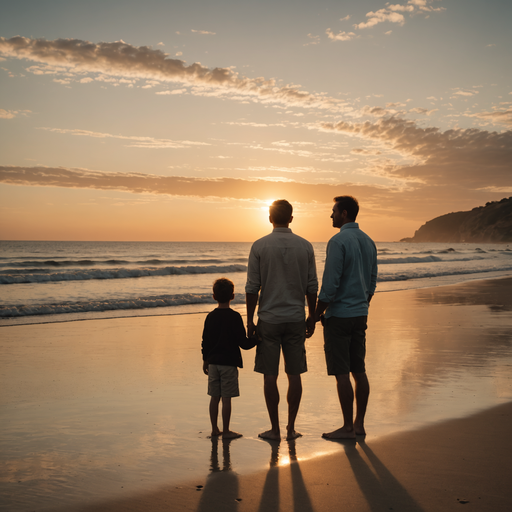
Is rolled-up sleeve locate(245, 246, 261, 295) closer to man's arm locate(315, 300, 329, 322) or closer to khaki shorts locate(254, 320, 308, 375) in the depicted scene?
khaki shorts locate(254, 320, 308, 375)

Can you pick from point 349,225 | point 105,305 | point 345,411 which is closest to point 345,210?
point 349,225

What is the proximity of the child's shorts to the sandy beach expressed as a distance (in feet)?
1.25

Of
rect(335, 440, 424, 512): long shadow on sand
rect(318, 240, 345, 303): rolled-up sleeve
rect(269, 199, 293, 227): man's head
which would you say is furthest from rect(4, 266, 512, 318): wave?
rect(335, 440, 424, 512): long shadow on sand

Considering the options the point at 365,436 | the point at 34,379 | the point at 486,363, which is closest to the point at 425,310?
the point at 486,363

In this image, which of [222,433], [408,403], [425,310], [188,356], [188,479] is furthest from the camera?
[425,310]

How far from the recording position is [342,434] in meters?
3.78

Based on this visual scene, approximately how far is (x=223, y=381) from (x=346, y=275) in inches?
55.1

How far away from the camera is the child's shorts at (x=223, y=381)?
12.6ft

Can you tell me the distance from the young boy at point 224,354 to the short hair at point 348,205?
125cm

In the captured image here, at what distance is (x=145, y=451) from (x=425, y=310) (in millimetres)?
10293

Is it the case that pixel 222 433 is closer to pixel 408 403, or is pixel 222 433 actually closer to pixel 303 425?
pixel 303 425

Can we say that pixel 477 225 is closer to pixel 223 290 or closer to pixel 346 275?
pixel 346 275

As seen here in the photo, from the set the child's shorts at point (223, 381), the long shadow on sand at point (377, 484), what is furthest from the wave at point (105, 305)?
the long shadow on sand at point (377, 484)

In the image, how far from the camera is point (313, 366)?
6.23 m
